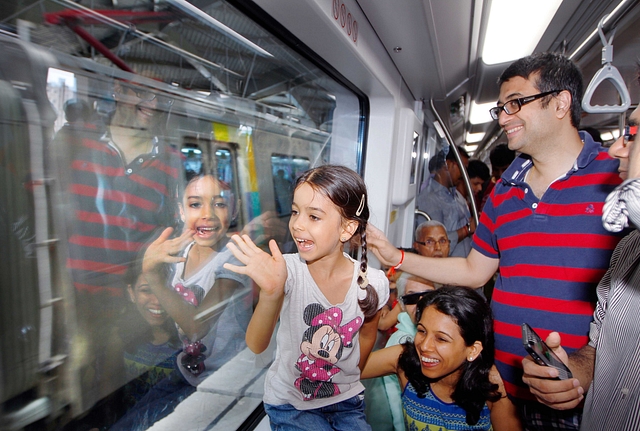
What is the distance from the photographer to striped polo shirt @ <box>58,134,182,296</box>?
1.03 m

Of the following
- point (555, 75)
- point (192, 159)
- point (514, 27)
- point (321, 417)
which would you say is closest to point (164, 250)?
point (192, 159)

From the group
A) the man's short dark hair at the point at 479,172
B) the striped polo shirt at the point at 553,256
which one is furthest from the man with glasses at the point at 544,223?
the man's short dark hair at the point at 479,172

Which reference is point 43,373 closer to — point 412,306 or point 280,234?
point 412,306

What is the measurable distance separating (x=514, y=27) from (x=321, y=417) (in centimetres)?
246

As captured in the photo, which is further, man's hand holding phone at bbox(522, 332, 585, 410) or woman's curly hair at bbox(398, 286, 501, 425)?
woman's curly hair at bbox(398, 286, 501, 425)

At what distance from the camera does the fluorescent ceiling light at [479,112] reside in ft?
17.8

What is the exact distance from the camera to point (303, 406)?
125 centimetres

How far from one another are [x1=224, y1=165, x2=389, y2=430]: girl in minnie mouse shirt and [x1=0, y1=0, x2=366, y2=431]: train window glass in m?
0.42

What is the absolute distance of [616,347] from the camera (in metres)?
0.99

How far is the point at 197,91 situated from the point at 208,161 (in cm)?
29

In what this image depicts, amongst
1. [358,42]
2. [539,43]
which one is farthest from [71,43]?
[539,43]

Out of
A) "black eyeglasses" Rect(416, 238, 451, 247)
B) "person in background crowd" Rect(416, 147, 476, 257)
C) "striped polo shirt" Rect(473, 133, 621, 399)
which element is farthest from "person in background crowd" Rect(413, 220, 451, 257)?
"striped polo shirt" Rect(473, 133, 621, 399)

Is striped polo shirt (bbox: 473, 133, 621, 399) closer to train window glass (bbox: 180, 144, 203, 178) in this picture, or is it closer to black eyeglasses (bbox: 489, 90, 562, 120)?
black eyeglasses (bbox: 489, 90, 562, 120)

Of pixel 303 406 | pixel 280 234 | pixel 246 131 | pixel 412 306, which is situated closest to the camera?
pixel 303 406
